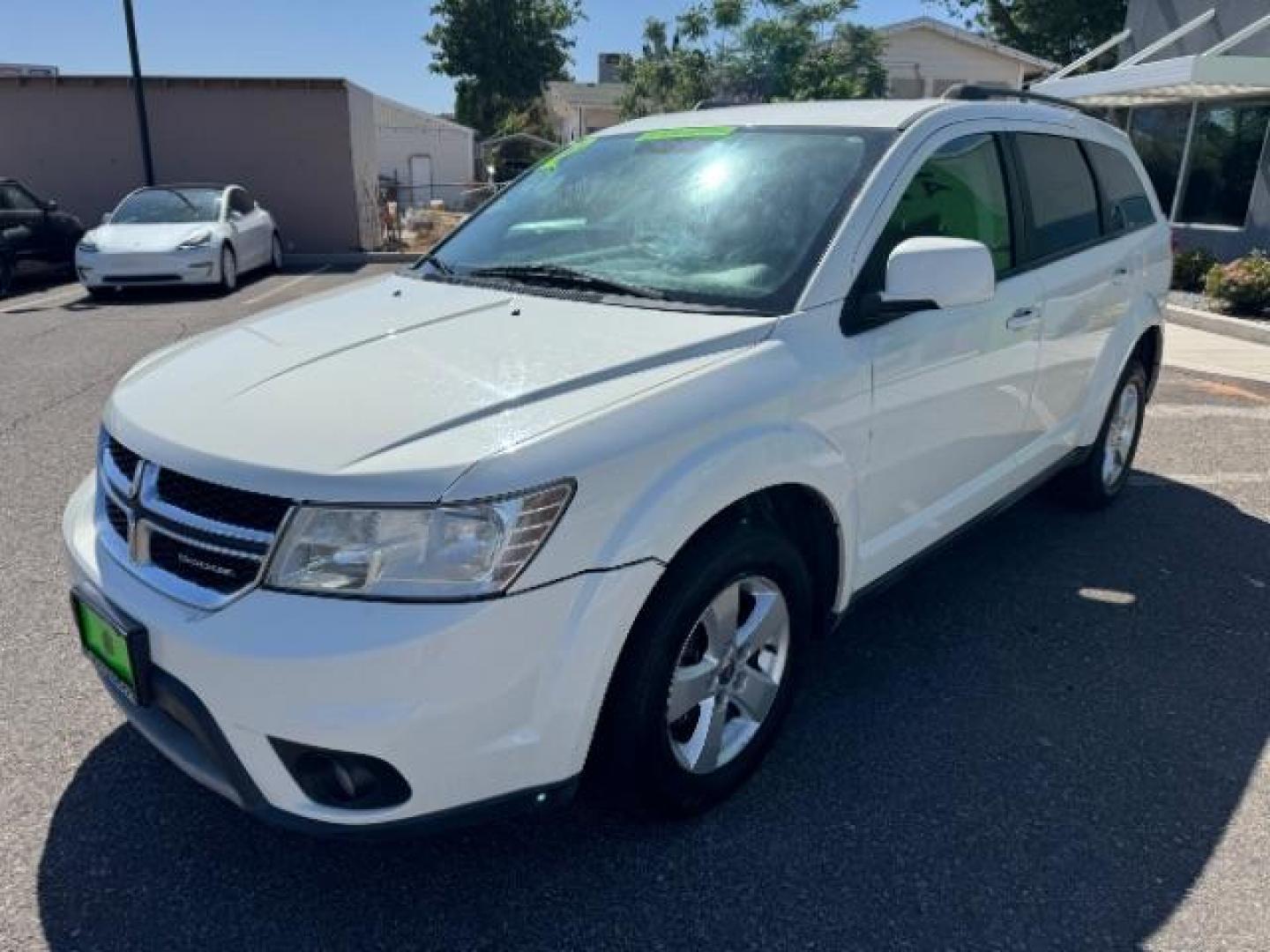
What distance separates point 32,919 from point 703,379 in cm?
195

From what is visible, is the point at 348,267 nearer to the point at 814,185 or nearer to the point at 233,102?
the point at 233,102

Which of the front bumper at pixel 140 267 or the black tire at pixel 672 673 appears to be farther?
the front bumper at pixel 140 267

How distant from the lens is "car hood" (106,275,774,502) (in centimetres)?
201

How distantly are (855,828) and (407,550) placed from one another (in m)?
1.43

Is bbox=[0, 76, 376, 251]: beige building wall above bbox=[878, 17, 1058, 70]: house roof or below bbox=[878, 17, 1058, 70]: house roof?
below

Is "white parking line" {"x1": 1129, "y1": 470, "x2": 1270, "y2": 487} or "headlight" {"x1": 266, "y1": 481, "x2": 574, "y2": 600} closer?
"headlight" {"x1": 266, "y1": 481, "x2": 574, "y2": 600}

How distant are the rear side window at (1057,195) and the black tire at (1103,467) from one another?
0.84m

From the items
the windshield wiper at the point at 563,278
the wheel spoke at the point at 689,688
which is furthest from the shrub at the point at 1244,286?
the wheel spoke at the point at 689,688

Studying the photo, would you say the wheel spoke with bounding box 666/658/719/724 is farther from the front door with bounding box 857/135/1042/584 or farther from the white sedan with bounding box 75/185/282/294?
the white sedan with bounding box 75/185/282/294

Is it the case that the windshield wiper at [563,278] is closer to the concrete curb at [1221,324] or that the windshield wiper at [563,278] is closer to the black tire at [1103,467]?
the black tire at [1103,467]

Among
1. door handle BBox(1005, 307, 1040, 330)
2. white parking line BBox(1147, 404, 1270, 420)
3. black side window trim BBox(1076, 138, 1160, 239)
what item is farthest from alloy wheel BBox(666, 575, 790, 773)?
white parking line BBox(1147, 404, 1270, 420)

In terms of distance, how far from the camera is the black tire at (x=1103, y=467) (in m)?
4.66

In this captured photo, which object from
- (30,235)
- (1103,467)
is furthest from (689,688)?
(30,235)

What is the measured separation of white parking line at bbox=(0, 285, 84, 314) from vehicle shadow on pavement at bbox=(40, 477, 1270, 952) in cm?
1087
